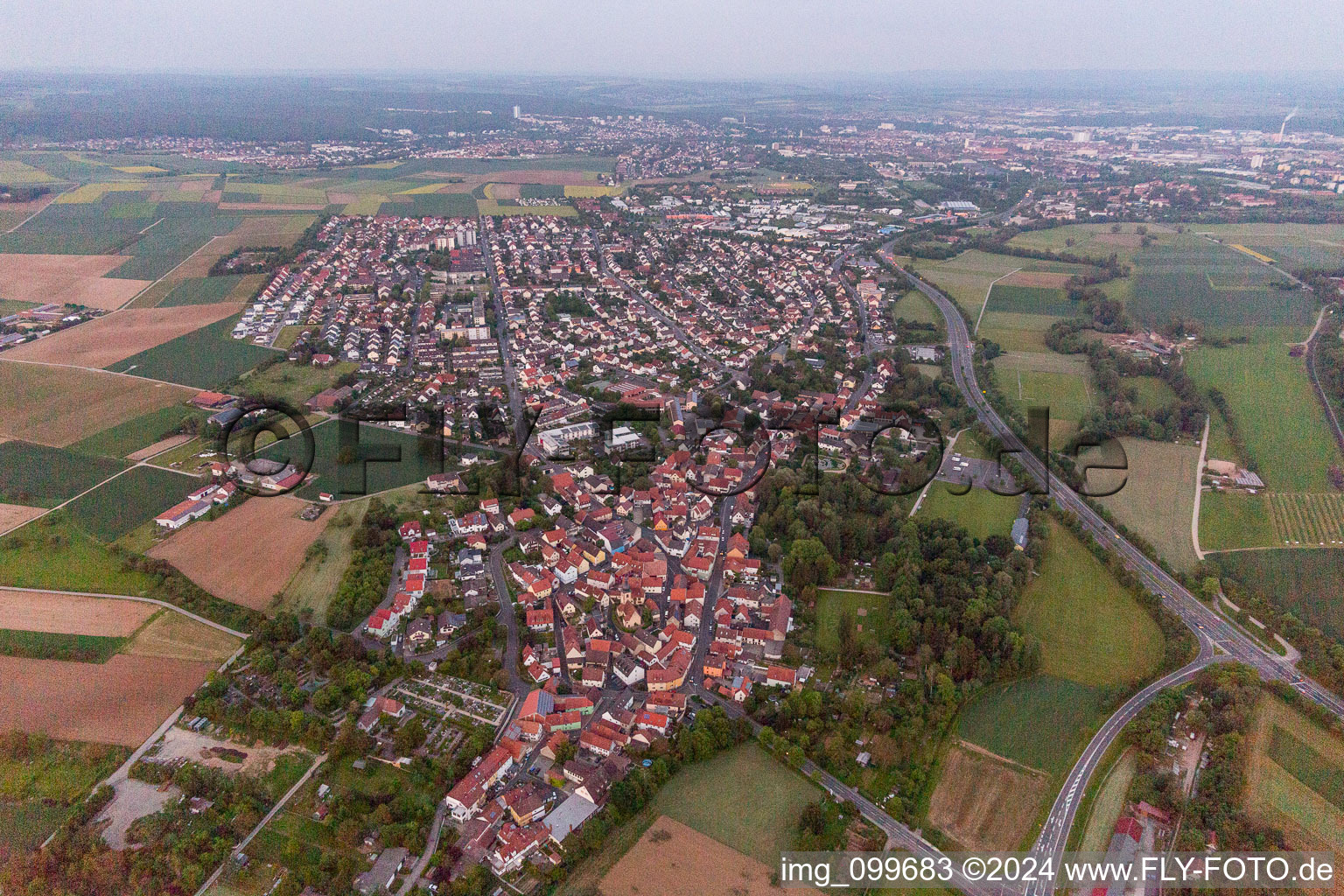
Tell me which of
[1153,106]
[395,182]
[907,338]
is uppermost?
[1153,106]

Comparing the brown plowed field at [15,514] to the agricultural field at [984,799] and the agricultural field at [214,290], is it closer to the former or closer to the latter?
the agricultural field at [214,290]

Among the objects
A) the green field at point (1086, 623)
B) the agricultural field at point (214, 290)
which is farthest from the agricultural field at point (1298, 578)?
the agricultural field at point (214, 290)

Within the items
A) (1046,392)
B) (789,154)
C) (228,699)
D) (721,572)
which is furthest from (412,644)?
(789,154)

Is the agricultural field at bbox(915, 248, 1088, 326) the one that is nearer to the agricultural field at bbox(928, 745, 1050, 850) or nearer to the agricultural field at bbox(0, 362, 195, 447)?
the agricultural field at bbox(928, 745, 1050, 850)

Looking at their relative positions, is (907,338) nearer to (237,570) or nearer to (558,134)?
(237,570)

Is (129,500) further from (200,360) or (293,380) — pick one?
(200,360)

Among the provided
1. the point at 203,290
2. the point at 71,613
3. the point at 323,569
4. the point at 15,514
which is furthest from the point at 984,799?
the point at 203,290
